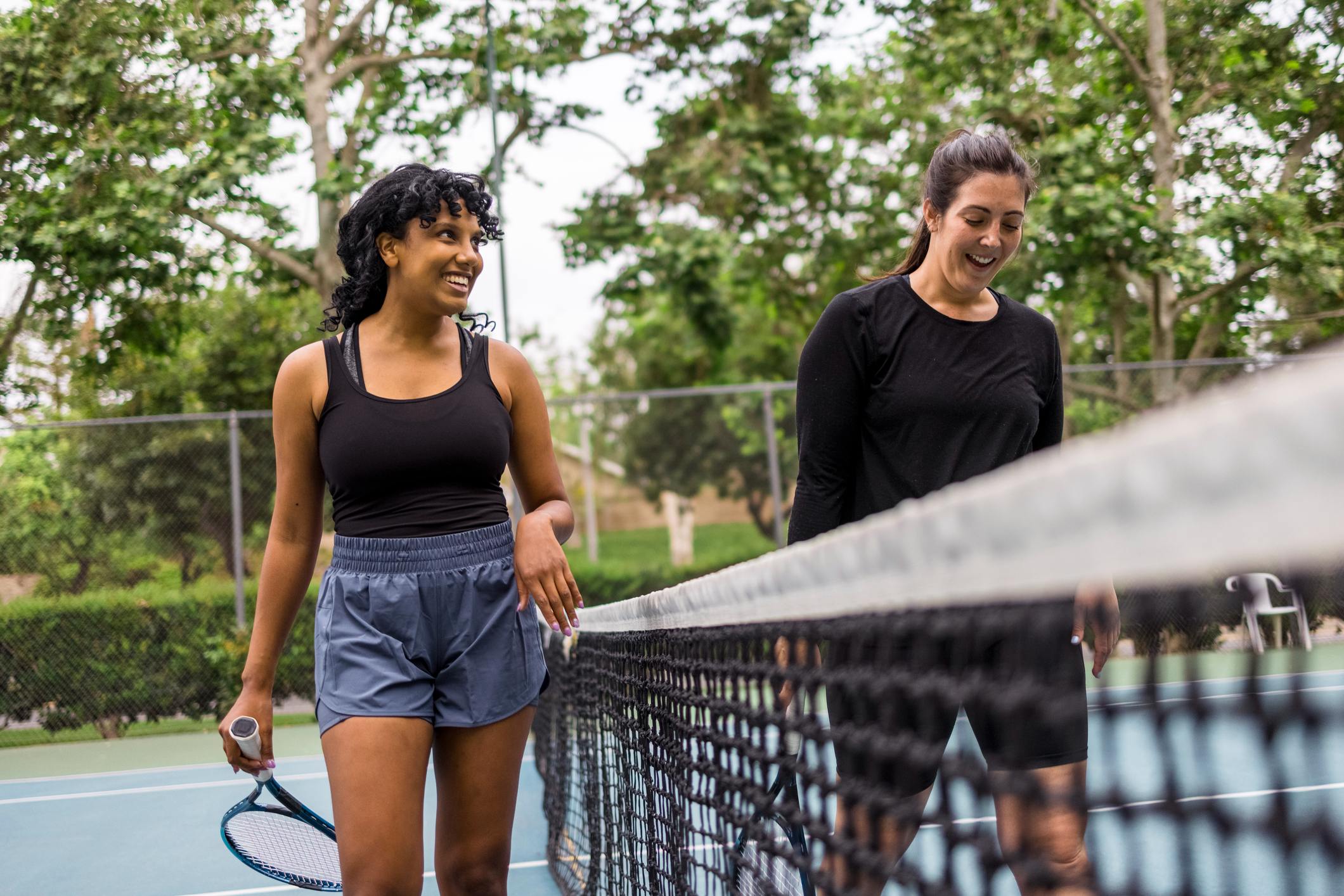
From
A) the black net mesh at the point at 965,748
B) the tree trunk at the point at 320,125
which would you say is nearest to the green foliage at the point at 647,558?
the tree trunk at the point at 320,125

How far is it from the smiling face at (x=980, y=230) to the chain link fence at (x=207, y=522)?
24.5ft

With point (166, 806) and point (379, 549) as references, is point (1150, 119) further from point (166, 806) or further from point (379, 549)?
point (379, 549)

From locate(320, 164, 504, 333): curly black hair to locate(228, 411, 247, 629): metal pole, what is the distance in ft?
26.8

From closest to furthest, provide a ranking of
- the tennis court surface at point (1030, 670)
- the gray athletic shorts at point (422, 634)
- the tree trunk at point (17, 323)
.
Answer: the tennis court surface at point (1030, 670), the gray athletic shorts at point (422, 634), the tree trunk at point (17, 323)

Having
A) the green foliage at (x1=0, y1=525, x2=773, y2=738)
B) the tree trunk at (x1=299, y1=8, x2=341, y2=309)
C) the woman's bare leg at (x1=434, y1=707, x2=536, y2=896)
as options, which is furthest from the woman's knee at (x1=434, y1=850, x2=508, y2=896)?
the tree trunk at (x1=299, y1=8, x2=341, y2=309)

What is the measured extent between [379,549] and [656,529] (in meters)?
9.63

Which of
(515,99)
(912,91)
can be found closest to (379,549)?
(515,99)

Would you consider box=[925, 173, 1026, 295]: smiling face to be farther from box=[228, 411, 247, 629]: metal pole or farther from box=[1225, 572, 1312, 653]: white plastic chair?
box=[228, 411, 247, 629]: metal pole

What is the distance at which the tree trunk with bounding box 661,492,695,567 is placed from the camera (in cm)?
1188

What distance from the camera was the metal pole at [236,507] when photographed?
10.6 metres

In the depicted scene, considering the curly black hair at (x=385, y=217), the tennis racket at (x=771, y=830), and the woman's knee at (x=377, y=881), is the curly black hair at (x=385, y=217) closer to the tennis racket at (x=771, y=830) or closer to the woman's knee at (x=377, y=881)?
the woman's knee at (x=377, y=881)

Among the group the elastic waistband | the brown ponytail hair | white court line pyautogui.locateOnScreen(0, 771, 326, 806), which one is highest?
the brown ponytail hair

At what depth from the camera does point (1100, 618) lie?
76.0 inches

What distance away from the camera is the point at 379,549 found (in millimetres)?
2494
